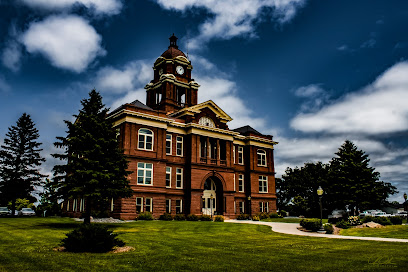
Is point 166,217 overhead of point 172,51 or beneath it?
beneath

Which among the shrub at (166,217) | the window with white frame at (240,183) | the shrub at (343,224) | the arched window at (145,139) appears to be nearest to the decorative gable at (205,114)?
the arched window at (145,139)

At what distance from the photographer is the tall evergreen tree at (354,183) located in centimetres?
4791

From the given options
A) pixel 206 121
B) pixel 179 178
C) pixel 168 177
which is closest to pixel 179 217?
pixel 168 177

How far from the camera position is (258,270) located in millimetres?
9859

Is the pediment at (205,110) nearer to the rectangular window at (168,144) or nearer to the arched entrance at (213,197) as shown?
the rectangular window at (168,144)

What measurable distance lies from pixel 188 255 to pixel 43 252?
556 centimetres

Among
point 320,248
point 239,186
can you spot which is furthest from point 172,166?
point 320,248

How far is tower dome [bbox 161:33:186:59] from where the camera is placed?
166 ft

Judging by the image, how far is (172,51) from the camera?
51.3 meters

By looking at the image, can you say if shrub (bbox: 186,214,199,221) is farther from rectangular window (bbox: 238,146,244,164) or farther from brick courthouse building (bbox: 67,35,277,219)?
rectangular window (bbox: 238,146,244,164)

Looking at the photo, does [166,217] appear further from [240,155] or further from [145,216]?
[240,155]

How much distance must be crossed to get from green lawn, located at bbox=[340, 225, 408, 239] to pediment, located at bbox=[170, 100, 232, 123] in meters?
24.0

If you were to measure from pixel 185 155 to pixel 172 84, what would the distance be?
485 inches

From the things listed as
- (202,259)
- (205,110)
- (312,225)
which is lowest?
(202,259)
